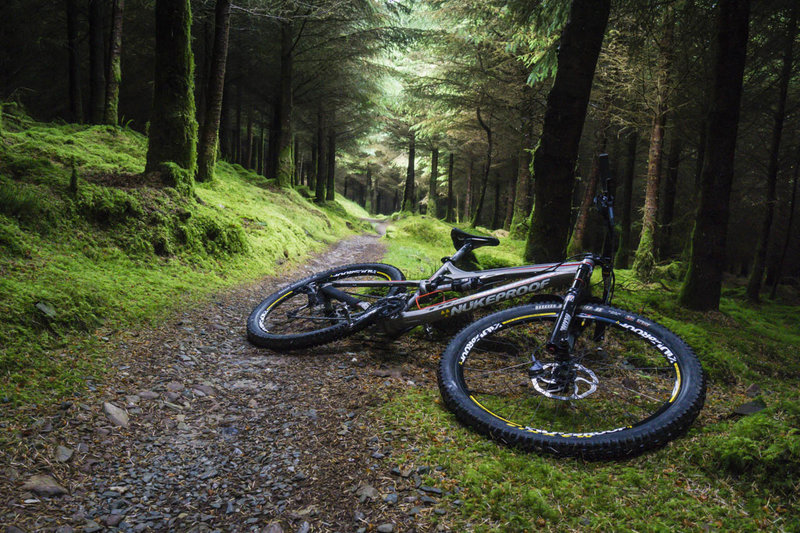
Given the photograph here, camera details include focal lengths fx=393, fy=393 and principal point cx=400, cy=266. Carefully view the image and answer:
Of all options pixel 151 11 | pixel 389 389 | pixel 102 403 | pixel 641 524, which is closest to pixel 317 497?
pixel 389 389

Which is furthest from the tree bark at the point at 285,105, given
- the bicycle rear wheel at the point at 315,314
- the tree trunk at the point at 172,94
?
the bicycle rear wheel at the point at 315,314

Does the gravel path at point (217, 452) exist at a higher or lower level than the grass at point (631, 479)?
lower

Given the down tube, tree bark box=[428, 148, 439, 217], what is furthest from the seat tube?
tree bark box=[428, 148, 439, 217]

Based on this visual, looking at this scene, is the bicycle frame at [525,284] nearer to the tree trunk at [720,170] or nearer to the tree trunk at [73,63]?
the tree trunk at [720,170]

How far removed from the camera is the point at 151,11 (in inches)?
661

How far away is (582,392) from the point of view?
Result: 3027mm

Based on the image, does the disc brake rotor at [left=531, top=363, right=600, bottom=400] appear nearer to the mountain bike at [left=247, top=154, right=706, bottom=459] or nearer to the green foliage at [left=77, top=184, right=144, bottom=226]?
the mountain bike at [left=247, top=154, right=706, bottom=459]

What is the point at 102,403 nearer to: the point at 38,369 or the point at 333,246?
the point at 38,369

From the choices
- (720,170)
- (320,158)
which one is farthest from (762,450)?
(320,158)

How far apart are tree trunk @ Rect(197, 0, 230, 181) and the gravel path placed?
7.54 metres

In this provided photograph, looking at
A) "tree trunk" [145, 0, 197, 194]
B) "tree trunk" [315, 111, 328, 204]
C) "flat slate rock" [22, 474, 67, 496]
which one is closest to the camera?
"flat slate rock" [22, 474, 67, 496]

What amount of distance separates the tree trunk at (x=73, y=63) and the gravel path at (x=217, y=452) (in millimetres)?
14417

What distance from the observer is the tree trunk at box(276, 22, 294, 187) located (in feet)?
52.4

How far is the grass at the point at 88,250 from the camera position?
3.09 metres
